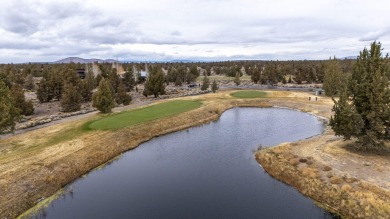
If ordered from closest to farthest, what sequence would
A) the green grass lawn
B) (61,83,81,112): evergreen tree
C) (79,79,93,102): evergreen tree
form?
(61,83,81,112): evergreen tree, (79,79,93,102): evergreen tree, the green grass lawn

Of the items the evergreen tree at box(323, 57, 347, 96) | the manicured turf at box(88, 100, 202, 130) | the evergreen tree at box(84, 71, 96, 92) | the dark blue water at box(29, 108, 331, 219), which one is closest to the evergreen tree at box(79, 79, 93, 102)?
the evergreen tree at box(84, 71, 96, 92)

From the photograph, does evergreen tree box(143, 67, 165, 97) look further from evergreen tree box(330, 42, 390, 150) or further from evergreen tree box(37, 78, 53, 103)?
evergreen tree box(330, 42, 390, 150)

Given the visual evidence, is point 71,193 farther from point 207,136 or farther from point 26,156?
point 207,136

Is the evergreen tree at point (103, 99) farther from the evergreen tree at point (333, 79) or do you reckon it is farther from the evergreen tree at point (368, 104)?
the evergreen tree at point (333, 79)

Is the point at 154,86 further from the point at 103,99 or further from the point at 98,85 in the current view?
the point at 103,99

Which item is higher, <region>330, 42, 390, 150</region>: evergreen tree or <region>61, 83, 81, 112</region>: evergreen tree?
<region>330, 42, 390, 150</region>: evergreen tree

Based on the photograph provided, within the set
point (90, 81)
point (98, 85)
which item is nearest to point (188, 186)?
point (98, 85)
